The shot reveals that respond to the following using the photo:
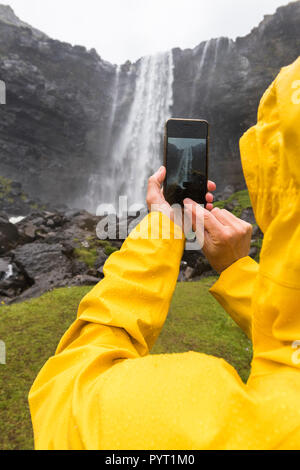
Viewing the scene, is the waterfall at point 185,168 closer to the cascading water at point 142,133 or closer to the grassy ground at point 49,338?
the grassy ground at point 49,338

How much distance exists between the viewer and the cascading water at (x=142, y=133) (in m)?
29.0

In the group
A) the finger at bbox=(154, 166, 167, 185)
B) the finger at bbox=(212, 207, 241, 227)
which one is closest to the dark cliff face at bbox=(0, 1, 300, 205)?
the finger at bbox=(154, 166, 167, 185)

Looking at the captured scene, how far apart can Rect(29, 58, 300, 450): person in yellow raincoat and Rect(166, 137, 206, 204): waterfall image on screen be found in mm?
659

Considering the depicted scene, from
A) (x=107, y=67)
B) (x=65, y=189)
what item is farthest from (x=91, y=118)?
(x=65, y=189)

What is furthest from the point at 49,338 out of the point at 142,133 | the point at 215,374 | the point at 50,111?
the point at 50,111

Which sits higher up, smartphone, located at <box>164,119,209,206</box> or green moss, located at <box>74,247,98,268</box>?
smartphone, located at <box>164,119,209,206</box>

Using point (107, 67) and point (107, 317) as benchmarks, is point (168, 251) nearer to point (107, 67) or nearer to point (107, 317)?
point (107, 317)

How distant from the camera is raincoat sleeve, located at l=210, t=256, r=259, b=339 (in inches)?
43.2

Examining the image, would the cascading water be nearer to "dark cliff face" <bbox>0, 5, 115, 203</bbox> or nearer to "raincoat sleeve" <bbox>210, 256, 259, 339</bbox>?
"dark cliff face" <bbox>0, 5, 115, 203</bbox>

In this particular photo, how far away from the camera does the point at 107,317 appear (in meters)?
0.93

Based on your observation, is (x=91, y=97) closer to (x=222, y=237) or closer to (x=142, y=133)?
(x=142, y=133)

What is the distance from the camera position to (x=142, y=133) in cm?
2995

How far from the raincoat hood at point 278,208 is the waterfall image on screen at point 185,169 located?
664mm

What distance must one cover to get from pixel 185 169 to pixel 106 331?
0.97 meters
